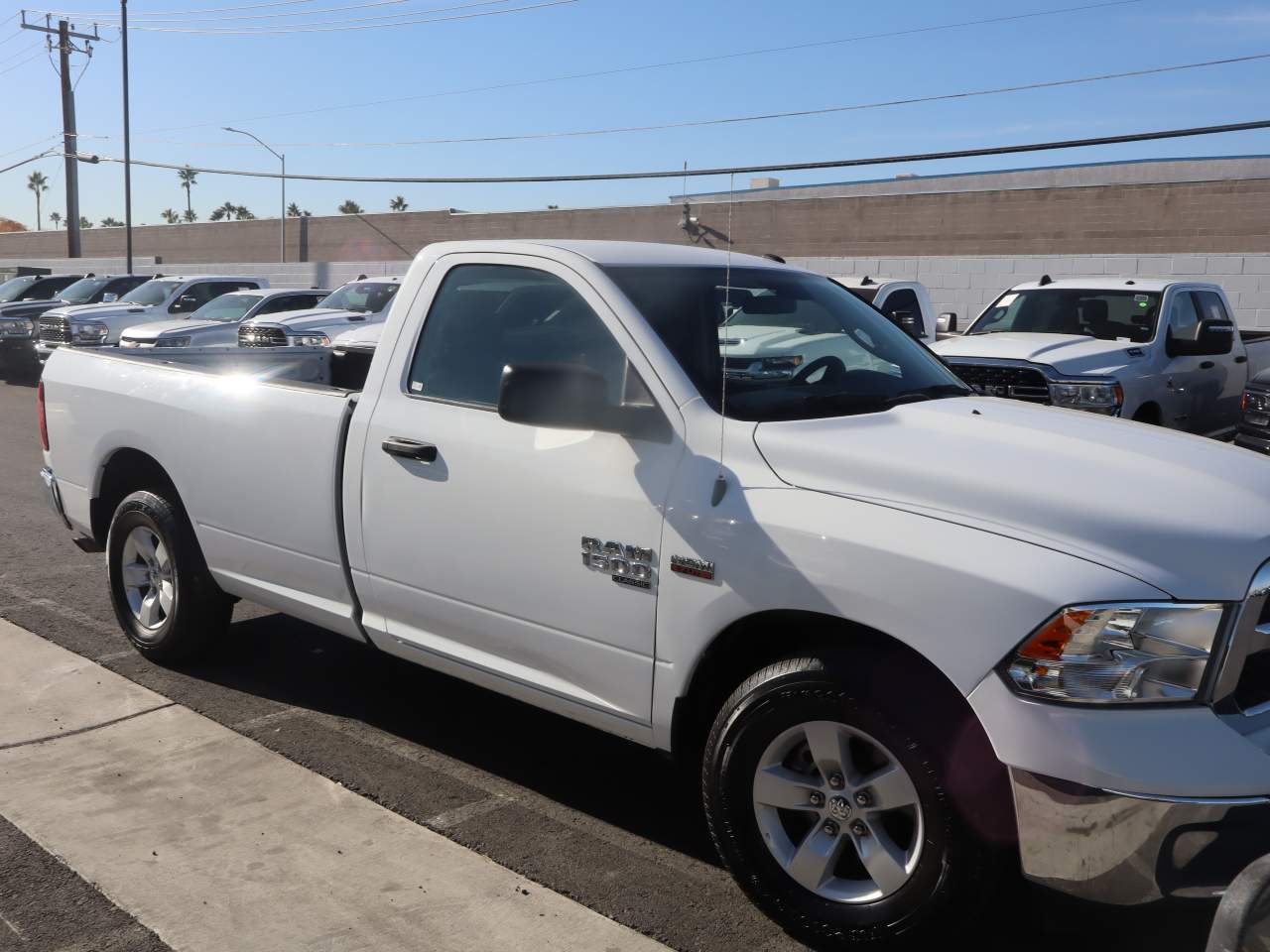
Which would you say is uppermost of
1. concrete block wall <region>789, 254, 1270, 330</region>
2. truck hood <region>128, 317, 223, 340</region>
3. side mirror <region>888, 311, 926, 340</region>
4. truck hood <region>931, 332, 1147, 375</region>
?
concrete block wall <region>789, 254, 1270, 330</region>

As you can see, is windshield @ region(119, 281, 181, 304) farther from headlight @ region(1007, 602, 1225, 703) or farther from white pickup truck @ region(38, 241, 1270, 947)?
headlight @ region(1007, 602, 1225, 703)

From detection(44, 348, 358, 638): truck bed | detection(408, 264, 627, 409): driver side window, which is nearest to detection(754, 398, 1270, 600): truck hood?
detection(408, 264, 627, 409): driver side window

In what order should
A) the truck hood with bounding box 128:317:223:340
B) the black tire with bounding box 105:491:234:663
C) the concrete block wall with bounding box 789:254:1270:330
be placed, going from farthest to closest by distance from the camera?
the concrete block wall with bounding box 789:254:1270:330
the truck hood with bounding box 128:317:223:340
the black tire with bounding box 105:491:234:663

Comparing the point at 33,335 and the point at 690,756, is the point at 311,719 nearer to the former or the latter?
the point at 690,756

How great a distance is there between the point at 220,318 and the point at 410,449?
653 inches

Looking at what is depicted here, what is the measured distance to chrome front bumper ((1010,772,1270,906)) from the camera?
8.88ft

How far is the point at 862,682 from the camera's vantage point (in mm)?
3084

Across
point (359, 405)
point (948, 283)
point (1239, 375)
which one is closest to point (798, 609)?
point (359, 405)

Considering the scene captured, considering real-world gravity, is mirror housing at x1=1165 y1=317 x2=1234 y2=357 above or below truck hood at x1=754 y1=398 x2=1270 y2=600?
above

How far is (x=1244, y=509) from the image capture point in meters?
3.09

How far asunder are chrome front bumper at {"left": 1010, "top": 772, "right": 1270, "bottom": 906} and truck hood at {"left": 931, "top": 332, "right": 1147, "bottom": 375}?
6739 millimetres

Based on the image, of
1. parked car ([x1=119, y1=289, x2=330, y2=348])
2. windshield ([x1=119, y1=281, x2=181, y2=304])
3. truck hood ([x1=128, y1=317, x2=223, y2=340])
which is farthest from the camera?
windshield ([x1=119, y1=281, x2=181, y2=304])

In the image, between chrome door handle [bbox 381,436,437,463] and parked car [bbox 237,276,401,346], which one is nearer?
chrome door handle [bbox 381,436,437,463]

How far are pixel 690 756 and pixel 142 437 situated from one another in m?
3.11
